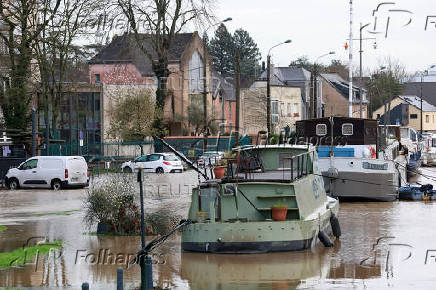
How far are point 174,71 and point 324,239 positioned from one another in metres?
57.6

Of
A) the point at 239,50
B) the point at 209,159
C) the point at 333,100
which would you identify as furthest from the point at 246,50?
the point at 209,159

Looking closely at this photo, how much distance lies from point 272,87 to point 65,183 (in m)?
51.5

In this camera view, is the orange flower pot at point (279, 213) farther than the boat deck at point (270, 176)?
No

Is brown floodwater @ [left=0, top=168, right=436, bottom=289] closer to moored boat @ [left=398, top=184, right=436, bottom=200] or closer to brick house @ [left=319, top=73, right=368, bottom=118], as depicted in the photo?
moored boat @ [left=398, top=184, right=436, bottom=200]

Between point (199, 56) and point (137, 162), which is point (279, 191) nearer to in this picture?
point (137, 162)

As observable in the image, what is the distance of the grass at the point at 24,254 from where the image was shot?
18.1 metres

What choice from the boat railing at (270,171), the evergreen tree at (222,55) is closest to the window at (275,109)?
the evergreen tree at (222,55)

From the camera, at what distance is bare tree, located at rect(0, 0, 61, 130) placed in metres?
44.7

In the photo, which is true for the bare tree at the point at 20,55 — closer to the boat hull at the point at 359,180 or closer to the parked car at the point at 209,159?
the parked car at the point at 209,159

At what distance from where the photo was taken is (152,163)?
53.7 m

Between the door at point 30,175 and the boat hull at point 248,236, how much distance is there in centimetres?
2285

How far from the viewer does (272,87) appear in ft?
292

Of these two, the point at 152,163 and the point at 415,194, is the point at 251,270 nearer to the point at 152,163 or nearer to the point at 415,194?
the point at 415,194

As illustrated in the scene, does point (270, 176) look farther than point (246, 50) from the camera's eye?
No
